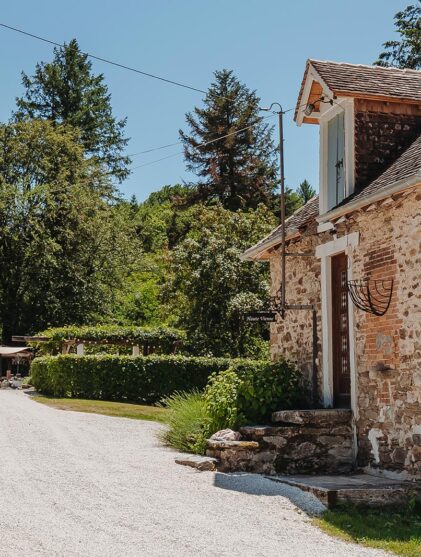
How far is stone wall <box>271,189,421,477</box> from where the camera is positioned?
29.4 feet

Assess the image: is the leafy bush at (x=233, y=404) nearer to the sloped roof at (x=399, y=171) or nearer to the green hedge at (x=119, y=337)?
the sloped roof at (x=399, y=171)

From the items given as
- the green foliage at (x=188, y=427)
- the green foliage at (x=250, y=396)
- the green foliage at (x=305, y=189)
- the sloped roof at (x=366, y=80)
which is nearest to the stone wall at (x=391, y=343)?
the green foliage at (x=250, y=396)

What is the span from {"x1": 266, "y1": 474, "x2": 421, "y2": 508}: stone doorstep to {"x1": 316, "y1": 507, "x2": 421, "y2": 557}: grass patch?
0.11 m

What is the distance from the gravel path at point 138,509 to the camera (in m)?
5.89

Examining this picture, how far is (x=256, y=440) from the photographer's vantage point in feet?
32.5

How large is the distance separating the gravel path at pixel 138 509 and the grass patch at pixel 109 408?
5689 millimetres

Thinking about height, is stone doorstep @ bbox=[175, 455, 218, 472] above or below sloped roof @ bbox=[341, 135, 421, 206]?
below

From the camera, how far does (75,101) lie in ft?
133

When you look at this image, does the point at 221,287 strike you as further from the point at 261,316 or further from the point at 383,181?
the point at 383,181

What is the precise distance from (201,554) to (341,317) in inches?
234

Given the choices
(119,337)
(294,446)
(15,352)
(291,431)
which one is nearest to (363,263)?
(291,431)

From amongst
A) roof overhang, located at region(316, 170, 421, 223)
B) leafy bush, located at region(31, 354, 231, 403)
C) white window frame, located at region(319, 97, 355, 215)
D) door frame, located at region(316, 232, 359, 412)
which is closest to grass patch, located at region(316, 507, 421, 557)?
door frame, located at region(316, 232, 359, 412)

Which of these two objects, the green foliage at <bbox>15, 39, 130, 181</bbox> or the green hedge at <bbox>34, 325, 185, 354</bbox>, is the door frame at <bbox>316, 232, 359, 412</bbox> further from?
the green foliage at <bbox>15, 39, 130, 181</bbox>

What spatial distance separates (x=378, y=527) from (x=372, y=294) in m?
3.57
